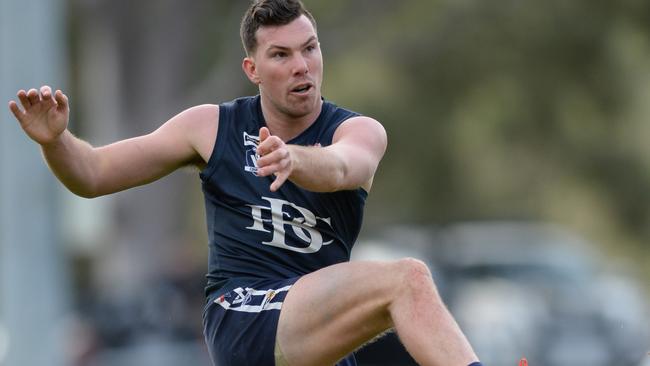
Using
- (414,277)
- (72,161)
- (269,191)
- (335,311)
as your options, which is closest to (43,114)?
(72,161)

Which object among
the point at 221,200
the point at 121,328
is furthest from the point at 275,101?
the point at 121,328

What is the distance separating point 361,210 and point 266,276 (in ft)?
1.90

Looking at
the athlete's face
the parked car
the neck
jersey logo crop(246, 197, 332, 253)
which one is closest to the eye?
the athlete's face

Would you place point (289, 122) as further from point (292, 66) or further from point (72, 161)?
point (72, 161)

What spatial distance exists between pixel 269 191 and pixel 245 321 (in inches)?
24.1

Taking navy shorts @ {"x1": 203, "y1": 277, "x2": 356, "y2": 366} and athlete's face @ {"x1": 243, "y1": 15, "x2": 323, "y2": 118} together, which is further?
athlete's face @ {"x1": 243, "y1": 15, "x2": 323, "y2": 118}

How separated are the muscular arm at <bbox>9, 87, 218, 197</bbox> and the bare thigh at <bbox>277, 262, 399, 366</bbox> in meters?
0.95

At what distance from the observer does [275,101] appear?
6852 mm

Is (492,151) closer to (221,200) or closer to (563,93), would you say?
(563,93)

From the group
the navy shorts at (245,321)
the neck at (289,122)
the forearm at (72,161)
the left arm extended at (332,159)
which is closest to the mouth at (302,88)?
the neck at (289,122)

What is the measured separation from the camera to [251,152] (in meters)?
6.83

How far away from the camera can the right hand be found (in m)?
6.51

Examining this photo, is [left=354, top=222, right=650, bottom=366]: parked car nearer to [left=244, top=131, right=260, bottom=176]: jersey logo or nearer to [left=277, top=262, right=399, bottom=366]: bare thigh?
[left=244, top=131, right=260, bottom=176]: jersey logo

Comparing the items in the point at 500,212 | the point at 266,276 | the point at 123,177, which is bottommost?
the point at 500,212
